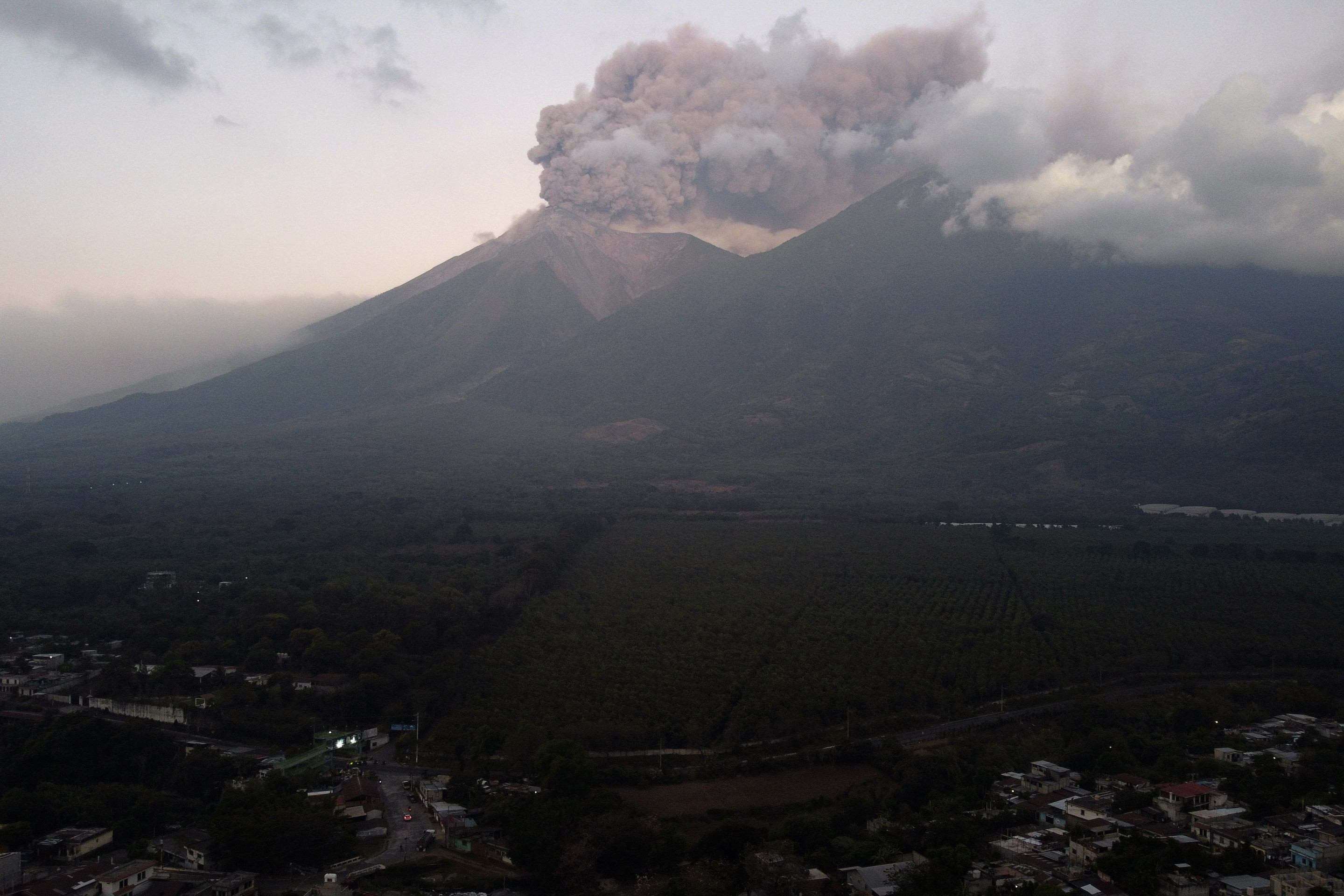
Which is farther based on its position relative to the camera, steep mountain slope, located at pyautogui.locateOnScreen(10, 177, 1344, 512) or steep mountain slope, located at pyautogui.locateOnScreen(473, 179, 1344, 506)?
steep mountain slope, located at pyautogui.locateOnScreen(473, 179, 1344, 506)

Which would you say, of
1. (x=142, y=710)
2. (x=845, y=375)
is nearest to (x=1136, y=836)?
(x=142, y=710)

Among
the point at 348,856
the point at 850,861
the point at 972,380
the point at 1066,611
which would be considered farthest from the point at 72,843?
the point at 972,380

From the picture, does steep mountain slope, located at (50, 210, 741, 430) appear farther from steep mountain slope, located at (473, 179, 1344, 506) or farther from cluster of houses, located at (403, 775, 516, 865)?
cluster of houses, located at (403, 775, 516, 865)

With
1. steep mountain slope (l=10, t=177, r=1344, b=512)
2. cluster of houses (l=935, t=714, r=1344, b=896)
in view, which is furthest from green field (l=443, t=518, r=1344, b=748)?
steep mountain slope (l=10, t=177, r=1344, b=512)

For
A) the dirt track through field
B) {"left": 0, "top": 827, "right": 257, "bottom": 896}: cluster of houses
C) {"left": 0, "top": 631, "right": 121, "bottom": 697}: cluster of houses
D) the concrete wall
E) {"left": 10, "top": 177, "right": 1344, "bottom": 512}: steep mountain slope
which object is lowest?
the dirt track through field

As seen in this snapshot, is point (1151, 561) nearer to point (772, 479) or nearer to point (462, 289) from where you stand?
point (772, 479)

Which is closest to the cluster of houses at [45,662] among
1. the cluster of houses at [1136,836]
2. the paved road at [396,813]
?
the paved road at [396,813]
